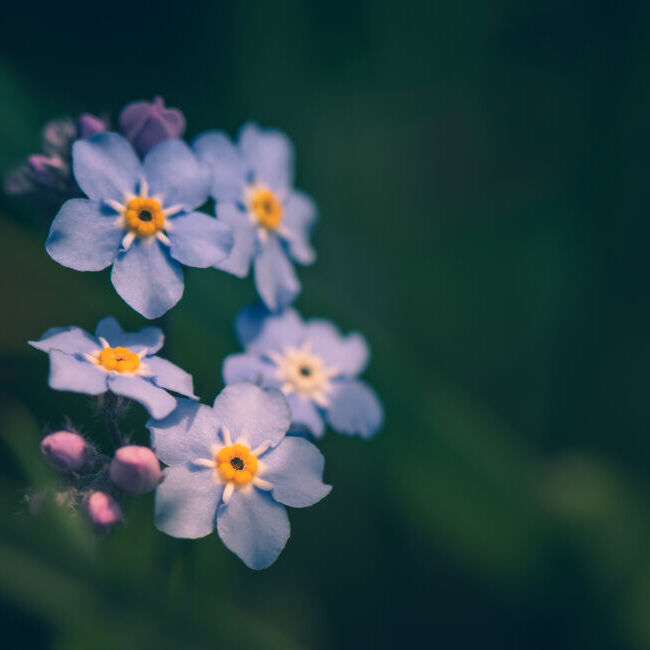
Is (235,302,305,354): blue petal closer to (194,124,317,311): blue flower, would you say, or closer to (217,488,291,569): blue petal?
(194,124,317,311): blue flower

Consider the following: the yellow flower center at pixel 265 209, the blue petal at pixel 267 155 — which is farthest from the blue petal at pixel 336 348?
the blue petal at pixel 267 155

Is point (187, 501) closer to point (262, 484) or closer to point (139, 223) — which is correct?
point (262, 484)

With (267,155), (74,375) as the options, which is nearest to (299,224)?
(267,155)

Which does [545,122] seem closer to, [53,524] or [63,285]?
[63,285]

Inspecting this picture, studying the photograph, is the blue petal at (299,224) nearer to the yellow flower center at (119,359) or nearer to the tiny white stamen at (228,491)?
the yellow flower center at (119,359)

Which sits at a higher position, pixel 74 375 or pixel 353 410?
pixel 353 410

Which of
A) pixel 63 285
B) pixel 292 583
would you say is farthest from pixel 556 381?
A: pixel 63 285

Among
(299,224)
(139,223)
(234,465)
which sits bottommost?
(234,465)

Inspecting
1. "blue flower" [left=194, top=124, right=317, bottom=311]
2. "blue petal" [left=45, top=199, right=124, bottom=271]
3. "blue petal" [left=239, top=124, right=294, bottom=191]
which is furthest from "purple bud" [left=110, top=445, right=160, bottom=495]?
"blue petal" [left=239, top=124, right=294, bottom=191]
